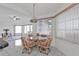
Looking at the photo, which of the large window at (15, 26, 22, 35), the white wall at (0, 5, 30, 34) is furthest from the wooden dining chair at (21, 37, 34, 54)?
the white wall at (0, 5, 30, 34)

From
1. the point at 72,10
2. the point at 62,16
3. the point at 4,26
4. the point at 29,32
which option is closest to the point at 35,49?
the point at 29,32

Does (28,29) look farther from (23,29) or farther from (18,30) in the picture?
(18,30)

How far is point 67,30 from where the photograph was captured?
2785 millimetres

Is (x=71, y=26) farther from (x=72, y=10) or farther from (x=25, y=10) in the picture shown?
(x=25, y=10)

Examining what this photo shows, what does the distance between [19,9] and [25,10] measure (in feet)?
0.40

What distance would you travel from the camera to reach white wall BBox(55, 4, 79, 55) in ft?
8.95

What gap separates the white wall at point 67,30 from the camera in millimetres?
2727

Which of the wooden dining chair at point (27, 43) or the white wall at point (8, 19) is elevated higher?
the white wall at point (8, 19)

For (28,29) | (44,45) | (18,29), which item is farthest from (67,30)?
(18,29)

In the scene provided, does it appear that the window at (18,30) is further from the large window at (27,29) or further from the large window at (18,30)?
the large window at (27,29)

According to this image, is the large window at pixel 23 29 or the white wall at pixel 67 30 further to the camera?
the white wall at pixel 67 30

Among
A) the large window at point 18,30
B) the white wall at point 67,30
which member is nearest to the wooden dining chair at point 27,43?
the large window at point 18,30

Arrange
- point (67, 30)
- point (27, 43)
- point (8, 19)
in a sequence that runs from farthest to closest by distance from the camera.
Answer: point (67, 30)
point (27, 43)
point (8, 19)

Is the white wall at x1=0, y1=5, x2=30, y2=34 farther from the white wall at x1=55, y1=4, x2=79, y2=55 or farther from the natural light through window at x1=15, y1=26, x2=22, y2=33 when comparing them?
the white wall at x1=55, y1=4, x2=79, y2=55
